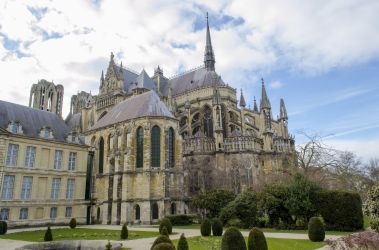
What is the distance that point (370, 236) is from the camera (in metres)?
9.25

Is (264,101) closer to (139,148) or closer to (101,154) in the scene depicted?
(139,148)

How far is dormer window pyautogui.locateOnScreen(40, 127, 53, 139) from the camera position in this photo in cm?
3072

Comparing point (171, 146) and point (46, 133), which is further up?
point (46, 133)

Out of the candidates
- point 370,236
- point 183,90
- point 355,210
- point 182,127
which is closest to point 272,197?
point 355,210

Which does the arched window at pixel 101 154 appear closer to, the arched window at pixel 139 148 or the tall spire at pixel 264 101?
the arched window at pixel 139 148

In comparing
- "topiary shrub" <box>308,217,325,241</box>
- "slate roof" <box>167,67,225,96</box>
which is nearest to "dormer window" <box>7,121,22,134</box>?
"topiary shrub" <box>308,217,325,241</box>

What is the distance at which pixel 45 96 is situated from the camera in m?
64.9

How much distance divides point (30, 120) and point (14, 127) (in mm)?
2645

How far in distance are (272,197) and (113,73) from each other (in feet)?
118

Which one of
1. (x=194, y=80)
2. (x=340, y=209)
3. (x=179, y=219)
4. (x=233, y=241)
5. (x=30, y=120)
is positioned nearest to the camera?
(x=233, y=241)

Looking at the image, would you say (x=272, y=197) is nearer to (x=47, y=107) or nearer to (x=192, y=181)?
(x=192, y=181)

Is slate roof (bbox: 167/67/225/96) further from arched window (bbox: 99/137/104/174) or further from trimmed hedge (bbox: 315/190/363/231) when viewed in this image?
trimmed hedge (bbox: 315/190/363/231)

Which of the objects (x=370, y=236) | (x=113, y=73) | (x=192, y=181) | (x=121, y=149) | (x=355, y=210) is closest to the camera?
(x=370, y=236)

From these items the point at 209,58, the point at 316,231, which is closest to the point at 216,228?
the point at 316,231
